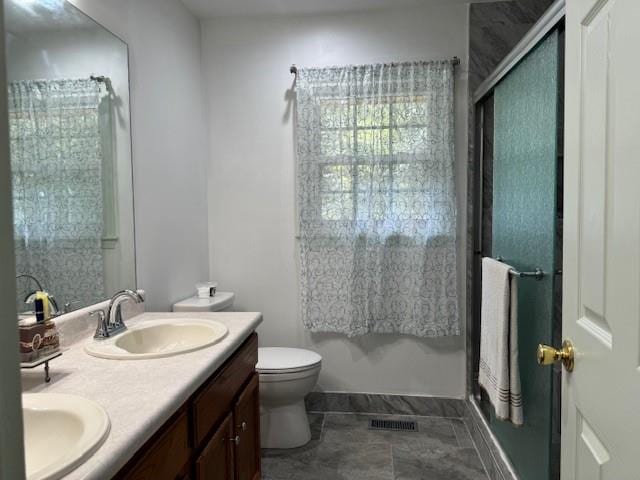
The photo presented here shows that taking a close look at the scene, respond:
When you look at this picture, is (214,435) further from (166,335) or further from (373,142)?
(373,142)

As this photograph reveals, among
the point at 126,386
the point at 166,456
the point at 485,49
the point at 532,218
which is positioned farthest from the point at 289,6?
the point at 166,456

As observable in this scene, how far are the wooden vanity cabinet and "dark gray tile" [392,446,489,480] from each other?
0.78 meters

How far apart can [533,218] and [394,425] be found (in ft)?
5.22

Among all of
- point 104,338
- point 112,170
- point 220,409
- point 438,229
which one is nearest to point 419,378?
point 438,229

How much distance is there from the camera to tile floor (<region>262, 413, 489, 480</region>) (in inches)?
83.0

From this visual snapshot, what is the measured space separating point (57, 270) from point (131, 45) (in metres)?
1.12

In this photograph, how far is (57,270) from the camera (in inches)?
57.5

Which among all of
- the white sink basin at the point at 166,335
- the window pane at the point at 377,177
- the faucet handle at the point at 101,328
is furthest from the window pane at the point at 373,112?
the faucet handle at the point at 101,328

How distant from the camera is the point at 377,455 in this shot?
2268mm

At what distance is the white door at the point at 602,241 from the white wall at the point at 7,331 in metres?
0.82

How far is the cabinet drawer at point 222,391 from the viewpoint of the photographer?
122 centimetres

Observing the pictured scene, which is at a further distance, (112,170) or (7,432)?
(112,170)

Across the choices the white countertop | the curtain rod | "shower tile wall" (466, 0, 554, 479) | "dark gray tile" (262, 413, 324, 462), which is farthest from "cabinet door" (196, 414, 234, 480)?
the curtain rod

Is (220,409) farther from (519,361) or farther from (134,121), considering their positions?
(134,121)
